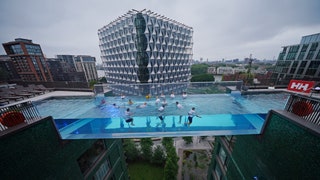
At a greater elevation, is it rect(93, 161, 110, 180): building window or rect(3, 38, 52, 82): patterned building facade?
rect(3, 38, 52, 82): patterned building facade

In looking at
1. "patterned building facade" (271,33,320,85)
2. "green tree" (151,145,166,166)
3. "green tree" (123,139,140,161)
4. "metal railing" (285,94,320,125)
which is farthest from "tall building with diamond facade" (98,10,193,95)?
"patterned building facade" (271,33,320,85)

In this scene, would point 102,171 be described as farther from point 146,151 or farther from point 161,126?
point 146,151

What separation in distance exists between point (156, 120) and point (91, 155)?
5.29 metres

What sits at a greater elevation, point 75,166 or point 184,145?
point 75,166

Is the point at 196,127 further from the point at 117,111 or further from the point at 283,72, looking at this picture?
the point at 283,72

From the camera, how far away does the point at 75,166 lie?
5395 mm

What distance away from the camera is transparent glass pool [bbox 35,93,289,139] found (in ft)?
16.7

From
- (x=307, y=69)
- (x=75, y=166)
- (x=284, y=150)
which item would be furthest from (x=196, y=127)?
(x=307, y=69)

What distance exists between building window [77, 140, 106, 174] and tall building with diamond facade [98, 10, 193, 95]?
15.5 m

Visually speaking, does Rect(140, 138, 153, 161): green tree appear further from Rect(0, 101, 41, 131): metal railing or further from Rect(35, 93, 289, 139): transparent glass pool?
Rect(0, 101, 41, 131): metal railing

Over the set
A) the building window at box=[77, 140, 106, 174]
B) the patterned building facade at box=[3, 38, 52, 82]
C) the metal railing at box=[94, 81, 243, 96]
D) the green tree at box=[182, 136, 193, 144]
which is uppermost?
the patterned building facade at box=[3, 38, 52, 82]

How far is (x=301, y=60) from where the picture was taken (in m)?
25.9

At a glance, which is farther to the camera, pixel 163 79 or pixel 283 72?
pixel 283 72

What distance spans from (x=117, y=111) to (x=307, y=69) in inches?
1713
